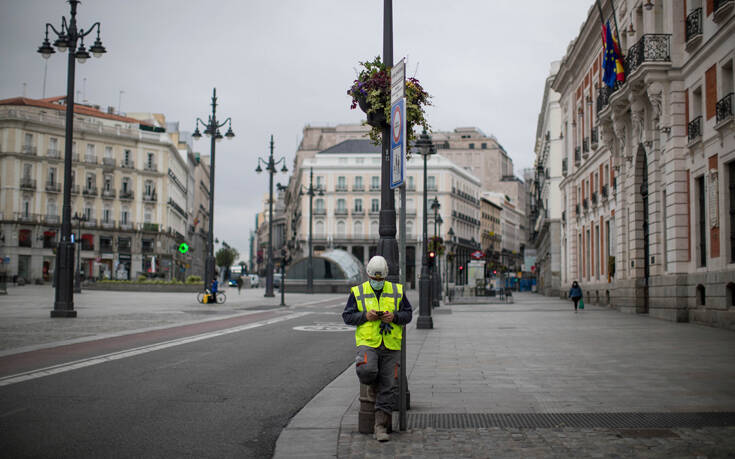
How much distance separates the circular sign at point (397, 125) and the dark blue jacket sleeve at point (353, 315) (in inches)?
60.6

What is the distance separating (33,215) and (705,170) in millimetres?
75776

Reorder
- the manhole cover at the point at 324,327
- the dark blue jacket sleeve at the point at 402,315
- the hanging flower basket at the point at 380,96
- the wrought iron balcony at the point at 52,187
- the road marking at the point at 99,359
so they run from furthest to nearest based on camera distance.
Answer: the wrought iron balcony at the point at 52,187
the manhole cover at the point at 324,327
the road marking at the point at 99,359
the hanging flower basket at the point at 380,96
the dark blue jacket sleeve at the point at 402,315

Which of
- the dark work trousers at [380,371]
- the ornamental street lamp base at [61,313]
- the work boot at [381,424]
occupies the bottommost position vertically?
the work boot at [381,424]

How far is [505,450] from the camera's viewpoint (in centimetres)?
595

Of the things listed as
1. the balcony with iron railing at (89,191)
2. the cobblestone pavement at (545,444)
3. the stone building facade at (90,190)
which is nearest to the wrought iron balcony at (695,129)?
the cobblestone pavement at (545,444)

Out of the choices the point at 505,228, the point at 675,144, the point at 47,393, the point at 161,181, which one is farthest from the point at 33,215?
the point at 505,228

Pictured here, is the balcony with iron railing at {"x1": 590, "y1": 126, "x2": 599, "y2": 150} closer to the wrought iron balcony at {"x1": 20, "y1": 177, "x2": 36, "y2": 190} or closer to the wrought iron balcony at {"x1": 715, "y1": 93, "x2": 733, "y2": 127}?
the wrought iron balcony at {"x1": 715, "y1": 93, "x2": 733, "y2": 127}

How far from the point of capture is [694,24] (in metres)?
22.2

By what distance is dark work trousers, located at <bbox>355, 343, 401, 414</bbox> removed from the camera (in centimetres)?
642

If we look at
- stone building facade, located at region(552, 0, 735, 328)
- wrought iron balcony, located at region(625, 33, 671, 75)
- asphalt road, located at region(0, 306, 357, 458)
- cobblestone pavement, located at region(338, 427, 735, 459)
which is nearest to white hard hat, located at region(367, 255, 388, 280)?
cobblestone pavement, located at region(338, 427, 735, 459)

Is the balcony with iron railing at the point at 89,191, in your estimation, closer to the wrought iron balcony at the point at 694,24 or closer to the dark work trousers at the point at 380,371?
the wrought iron balcony at the point at 694,24

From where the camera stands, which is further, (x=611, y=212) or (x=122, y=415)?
(x=611, y=212)

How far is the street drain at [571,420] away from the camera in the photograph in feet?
22.6

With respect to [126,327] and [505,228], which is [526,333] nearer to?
[126,327]
